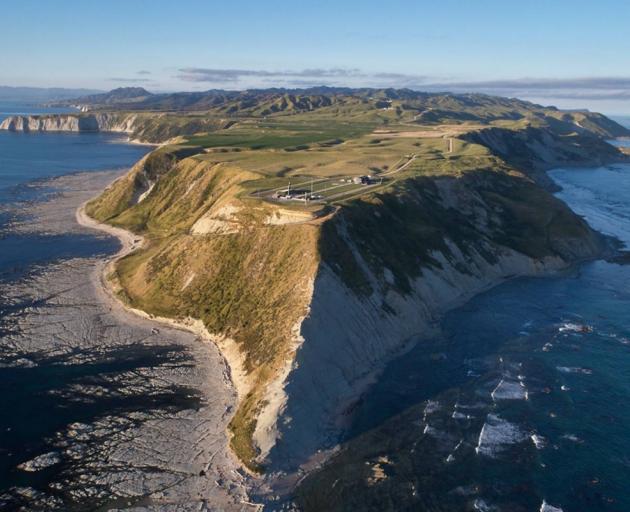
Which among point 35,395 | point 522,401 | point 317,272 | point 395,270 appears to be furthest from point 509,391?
point 35,395

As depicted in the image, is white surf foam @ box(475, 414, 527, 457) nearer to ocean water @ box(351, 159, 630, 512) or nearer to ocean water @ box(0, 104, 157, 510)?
ocean water @ box(351, 159, 630, 512)

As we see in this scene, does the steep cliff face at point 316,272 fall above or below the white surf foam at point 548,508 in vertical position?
above

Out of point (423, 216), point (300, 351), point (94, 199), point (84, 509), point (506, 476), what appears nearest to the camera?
point (84, 509)

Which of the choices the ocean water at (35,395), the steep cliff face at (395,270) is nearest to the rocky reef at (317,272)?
the steep cliff face at (395,270)

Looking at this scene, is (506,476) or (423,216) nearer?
(506,476)

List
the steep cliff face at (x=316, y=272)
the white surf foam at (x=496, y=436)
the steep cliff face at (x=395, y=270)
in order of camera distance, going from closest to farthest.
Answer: the white surf foam at (x=496, y=436) → the steep cliff face at (x=395, y=270) → the steep cliff face at (x=316, y=272)

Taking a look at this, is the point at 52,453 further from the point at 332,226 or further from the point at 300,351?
the point at 332,226

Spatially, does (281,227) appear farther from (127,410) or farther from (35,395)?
(35,395)

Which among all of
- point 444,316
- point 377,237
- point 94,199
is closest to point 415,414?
point 444,316

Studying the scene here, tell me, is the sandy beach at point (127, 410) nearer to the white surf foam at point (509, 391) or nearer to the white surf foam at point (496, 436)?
the white surf foam at point (496, 436)
